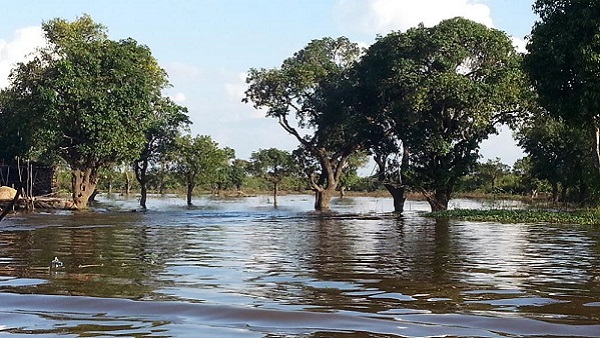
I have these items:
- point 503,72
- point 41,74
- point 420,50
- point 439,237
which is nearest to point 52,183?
point 41,74

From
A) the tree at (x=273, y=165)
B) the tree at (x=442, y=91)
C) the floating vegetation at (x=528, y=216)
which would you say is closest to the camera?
the floating vegetation at (x=528, y=216)

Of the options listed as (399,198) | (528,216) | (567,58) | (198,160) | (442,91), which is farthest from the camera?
(198,160)

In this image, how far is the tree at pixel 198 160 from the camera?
49.2 metres

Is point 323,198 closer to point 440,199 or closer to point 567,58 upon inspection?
point 440,199

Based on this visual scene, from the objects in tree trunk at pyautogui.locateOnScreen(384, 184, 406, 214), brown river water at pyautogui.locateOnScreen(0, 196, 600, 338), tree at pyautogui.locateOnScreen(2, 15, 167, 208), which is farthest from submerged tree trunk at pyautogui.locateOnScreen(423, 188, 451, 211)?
brown river water at pyautogui.locateOnScreen(0, 196, 600, 338)

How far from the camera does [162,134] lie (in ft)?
150

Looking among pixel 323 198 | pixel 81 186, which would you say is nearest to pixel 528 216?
Result: pixel 323 198

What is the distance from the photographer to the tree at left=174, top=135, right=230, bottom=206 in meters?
49.2

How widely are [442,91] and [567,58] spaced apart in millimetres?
9838

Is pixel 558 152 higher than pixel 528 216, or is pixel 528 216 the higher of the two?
pixel 558 152

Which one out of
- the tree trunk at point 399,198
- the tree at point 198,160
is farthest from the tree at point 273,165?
the tree trunk at point 399,198

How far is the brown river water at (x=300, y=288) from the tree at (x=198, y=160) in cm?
3061

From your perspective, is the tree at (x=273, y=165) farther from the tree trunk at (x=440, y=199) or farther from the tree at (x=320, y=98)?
the tree trunk at (x=440, y=199)

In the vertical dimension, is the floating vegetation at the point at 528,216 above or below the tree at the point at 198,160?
below
